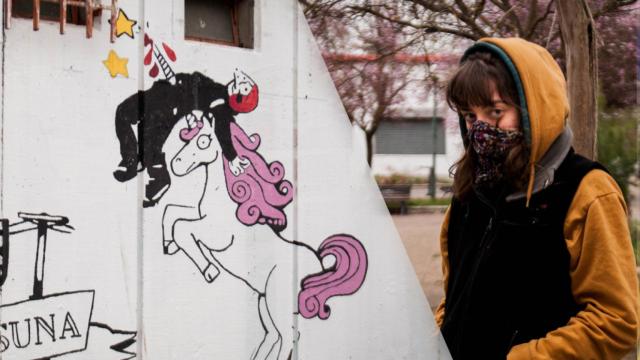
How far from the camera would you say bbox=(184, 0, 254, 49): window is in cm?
169

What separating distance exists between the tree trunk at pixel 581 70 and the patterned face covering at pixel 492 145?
9.48 ft

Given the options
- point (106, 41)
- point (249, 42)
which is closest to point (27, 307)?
point (106, 41)

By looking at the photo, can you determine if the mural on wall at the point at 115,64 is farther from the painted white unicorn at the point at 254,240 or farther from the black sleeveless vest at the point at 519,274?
the black sleeveless vest at the point at 519,274

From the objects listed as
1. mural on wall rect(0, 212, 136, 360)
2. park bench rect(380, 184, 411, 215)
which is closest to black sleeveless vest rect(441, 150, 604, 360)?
mural on wall rect(0, 212, 136, 360)

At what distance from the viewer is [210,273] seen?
1.62 m

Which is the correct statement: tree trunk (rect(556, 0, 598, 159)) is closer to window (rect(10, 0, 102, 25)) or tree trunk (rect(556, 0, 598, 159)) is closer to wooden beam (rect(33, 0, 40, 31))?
window (rect(10, 0, 102, 25))

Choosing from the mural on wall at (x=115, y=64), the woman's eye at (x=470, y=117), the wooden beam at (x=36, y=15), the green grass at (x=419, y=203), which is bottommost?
the green grass at (x=419, y=203)

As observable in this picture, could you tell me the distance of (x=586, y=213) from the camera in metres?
1.49

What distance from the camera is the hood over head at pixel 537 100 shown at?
158 cm

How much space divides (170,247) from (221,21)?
0.59m

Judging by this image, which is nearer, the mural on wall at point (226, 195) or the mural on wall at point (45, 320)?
the mural on wall at point (45, 320)

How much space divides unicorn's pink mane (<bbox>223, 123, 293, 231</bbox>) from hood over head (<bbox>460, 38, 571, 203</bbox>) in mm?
596

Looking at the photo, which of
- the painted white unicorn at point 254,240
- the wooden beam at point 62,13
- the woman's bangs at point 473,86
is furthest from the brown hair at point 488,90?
the wooden beam at point 62,13

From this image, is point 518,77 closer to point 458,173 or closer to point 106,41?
point 458,173
